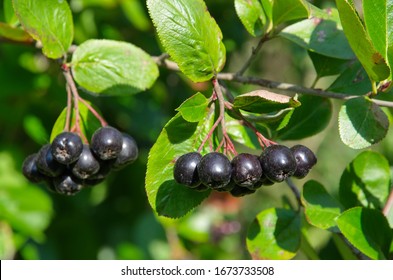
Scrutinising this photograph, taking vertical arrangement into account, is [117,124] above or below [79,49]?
below

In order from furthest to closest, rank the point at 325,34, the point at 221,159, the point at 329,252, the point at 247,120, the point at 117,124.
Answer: the point at 117,124
the point at 329,252
the point at 325,34
the point at 247,120
the point at 221,159

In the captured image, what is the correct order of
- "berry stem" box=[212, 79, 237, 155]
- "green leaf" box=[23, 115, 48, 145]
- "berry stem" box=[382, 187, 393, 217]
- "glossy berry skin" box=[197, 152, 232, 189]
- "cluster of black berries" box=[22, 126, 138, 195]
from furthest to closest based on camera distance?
"green leaf" box=[23, 115, 48, 145], "berry stem" box=[382, 187, 393, 217], "cluster of black berries" box=[22, 126, 138, 195], "berry stem" box=[212, 79, 237, 155], "glossy berry skin" box=[197, 152, 232, 189]

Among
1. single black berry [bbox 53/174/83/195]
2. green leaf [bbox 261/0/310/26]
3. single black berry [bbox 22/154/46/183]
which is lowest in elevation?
single black berry [bbox 22/154/46/183]

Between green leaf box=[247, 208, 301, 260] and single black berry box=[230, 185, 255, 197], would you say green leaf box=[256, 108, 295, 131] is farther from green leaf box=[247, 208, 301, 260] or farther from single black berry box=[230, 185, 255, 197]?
green leaf box=[247, 208, 301, 260]

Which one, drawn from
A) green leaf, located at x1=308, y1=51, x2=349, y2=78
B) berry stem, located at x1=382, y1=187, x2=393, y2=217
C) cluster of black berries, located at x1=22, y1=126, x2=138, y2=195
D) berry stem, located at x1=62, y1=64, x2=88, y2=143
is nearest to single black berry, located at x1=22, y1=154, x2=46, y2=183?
cluster of black berries, located at x1=22, y1=126, x2=138, y2=195
